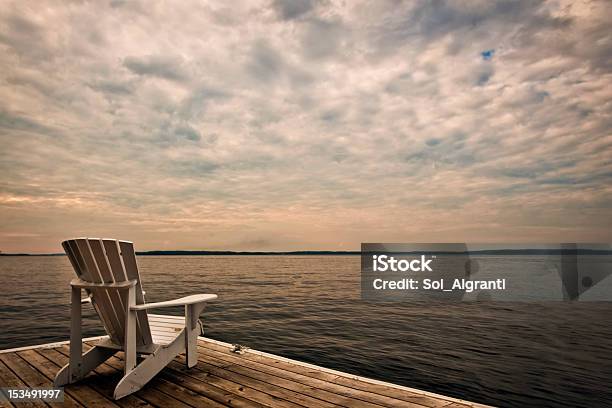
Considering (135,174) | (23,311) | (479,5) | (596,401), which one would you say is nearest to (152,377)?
(596,401)

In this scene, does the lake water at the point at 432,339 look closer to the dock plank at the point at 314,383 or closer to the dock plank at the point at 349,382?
the dock plank at the point at 349,382

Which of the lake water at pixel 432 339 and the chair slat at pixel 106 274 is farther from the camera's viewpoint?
the lake water at pixel 432 339

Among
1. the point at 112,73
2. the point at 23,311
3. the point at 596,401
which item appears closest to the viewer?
the point at 596,401

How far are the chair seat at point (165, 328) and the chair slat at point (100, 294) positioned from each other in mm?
398

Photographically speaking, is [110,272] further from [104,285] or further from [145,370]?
[145,370]

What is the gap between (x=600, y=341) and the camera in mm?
11266

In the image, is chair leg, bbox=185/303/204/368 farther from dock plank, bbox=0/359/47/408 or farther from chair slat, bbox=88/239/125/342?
dock plank, bbox=0/359/47/408

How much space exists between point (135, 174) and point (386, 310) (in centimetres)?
1705

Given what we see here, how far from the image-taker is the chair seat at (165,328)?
3.80m

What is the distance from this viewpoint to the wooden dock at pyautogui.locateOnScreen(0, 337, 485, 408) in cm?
317

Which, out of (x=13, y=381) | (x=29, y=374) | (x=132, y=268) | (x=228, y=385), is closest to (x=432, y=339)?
(x=228, y=385)

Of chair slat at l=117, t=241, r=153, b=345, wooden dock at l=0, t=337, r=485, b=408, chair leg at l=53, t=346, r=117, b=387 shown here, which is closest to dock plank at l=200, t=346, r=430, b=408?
wooden dock at l=0, t=337, r=485, b=408

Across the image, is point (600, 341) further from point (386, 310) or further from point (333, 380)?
point (333, 380)

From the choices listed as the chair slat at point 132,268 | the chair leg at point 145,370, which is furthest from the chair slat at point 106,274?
the chair leg at point 145,370
